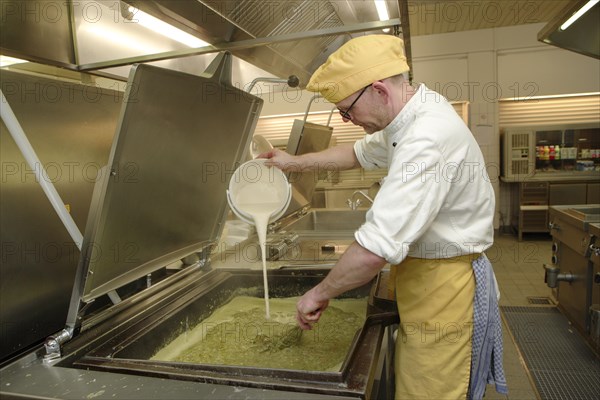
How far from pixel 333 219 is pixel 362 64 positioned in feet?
8.97

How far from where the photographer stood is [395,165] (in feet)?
Answer: 3.56

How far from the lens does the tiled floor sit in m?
2.57

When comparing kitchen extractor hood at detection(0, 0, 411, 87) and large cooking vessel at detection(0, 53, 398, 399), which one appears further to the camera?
kitchen extractor hood at detection(0, 0, 411, 87)

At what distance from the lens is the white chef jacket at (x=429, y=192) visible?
3.45 feet

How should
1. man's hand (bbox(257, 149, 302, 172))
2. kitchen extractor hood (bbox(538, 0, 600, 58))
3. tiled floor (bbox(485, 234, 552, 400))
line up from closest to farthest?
man's hand (bbox(257, 149, 302, 172))
kitchen extractor hood (bbox(538, 0, 600, 58))
tiled floor (bbox(485, 234, 552, 400))

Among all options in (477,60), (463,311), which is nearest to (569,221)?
(463,311)

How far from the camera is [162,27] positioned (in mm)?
1482

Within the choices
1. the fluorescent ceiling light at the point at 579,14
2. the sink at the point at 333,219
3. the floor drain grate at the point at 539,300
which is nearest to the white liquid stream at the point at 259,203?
the fluorescent ceiling light at the point at 579,14

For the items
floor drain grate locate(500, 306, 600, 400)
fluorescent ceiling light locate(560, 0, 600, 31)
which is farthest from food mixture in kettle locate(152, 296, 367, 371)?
fluorescent ceiling light locate(560, 0, 600, 31)

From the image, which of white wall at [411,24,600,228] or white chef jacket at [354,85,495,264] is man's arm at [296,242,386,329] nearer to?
white chef jacket at [354,85,495,264]

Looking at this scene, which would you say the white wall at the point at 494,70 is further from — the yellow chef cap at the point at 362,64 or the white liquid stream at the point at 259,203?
the yellow chef cap at the point at 362,64

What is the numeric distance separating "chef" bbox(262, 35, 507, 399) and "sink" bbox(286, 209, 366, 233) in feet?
7.70

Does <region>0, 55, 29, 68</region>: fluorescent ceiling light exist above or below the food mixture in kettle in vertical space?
above

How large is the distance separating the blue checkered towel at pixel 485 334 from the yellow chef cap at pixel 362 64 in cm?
70
